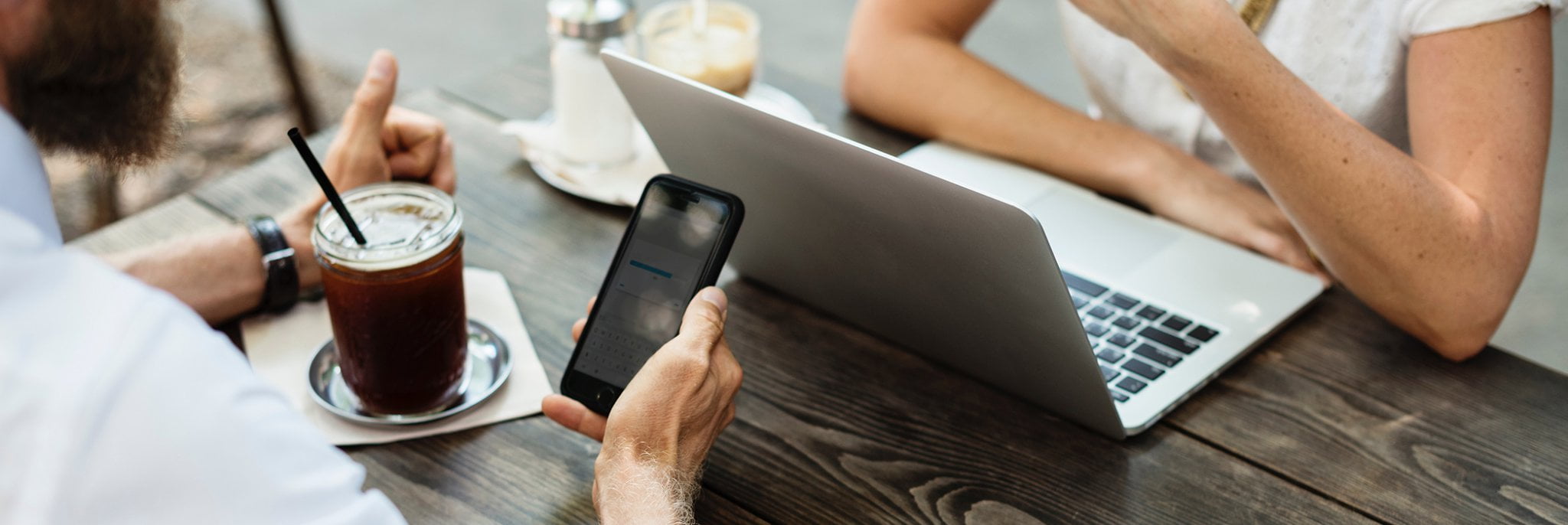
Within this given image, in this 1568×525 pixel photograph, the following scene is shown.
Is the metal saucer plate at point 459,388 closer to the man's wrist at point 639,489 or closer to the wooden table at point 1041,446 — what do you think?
the wooden table at point 1041,446

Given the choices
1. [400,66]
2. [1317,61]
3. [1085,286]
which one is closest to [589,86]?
[1085,286]

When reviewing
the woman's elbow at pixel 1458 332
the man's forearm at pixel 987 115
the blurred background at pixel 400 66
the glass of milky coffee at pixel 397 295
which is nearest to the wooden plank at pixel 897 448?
the glass of milky coffee at pixel 397 295

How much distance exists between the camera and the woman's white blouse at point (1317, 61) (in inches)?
39.7

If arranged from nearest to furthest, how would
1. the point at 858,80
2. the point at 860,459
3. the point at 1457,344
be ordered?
the point at 860,459
the point at 1457,344
the point at 858,80

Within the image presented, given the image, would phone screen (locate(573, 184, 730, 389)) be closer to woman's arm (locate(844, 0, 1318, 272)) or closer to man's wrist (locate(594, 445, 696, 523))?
man's wrist (locate(594, 445, 696, 523))

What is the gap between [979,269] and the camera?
0.74 metres

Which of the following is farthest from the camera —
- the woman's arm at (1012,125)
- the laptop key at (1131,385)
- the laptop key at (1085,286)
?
the woman's arm at (1012,125)

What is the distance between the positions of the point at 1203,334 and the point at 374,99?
720 millimetres

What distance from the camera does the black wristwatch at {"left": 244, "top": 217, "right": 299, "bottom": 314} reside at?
926mm

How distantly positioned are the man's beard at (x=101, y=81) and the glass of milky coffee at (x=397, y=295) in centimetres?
13

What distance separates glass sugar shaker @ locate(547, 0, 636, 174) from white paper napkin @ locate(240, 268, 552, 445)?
20cm

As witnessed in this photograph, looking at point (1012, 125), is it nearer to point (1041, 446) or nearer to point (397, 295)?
point (1041, 446)

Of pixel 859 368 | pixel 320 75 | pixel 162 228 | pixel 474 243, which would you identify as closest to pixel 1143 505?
pixel 859 368

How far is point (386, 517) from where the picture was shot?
1.79 feet
